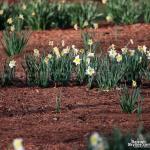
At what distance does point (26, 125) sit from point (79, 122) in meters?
0.54

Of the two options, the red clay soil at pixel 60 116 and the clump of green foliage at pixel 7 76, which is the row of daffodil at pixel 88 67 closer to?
the clump of green foliage at pixel 7 76

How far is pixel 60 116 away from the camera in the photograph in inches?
289

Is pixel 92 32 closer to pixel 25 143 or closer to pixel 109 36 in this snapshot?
pixel 109 36

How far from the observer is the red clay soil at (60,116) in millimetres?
6367

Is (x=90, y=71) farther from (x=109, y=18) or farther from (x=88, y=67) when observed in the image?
(x=109, y=18)

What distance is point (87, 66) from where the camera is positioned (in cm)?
898

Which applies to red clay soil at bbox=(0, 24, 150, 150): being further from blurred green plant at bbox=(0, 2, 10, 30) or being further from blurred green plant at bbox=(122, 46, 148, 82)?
blurred green plant at bbox=(0, 2, 10, 30)

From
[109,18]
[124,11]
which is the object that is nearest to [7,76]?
[109,18]

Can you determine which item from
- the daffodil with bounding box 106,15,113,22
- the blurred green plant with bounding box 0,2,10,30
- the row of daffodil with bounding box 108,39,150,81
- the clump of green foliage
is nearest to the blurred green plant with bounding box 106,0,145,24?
the daffodil with bounding box 106,15,113,22

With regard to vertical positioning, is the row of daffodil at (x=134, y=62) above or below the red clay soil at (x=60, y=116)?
above

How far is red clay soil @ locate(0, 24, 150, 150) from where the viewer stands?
20.9 ft

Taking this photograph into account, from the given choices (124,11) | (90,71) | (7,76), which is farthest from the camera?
(124,11)

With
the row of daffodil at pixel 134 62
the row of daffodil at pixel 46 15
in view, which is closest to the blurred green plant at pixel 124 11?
the row of daffodil at pixel 46 15

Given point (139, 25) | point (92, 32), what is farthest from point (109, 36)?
point (139, 25)
